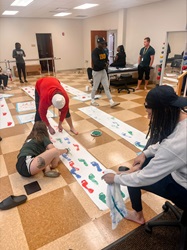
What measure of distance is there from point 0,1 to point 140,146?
5.14 meters

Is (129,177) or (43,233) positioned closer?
(129,177)

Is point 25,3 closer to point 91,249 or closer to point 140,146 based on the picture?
point 140,146

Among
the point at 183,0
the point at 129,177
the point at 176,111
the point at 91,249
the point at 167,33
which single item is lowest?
the point at 91,249

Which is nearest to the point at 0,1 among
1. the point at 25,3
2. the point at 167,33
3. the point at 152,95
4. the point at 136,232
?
the point at 25,3

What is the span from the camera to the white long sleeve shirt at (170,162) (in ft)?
2.96

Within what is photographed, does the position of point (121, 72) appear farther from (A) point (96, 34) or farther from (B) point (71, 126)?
(A) point (96, 34)

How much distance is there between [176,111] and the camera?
1.00 meters

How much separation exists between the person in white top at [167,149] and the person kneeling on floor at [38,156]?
0.94 meters

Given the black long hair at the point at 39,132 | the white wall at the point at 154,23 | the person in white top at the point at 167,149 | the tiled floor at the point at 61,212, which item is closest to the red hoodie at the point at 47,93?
the black long hair at the point at 39,132

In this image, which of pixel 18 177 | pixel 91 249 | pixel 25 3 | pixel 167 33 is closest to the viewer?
pixel 91 249

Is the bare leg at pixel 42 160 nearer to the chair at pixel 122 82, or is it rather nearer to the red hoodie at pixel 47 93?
the red hoodie at pixel 47 93

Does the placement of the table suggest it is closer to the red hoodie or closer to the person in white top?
the red hoodie

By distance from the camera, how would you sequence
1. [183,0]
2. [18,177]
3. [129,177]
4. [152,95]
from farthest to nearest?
[183,0] → [18,177] → [129,177] → [152,95]

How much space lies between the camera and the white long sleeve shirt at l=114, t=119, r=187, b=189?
0.90m
